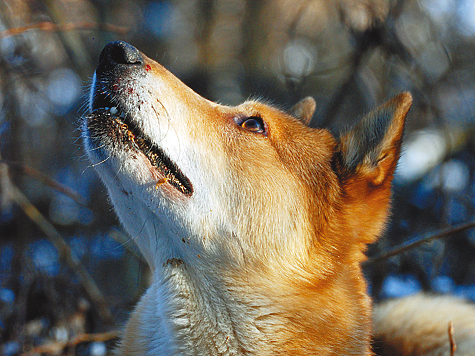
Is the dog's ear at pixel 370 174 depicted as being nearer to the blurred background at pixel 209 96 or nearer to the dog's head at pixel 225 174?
the dog's head at pixel 225 174

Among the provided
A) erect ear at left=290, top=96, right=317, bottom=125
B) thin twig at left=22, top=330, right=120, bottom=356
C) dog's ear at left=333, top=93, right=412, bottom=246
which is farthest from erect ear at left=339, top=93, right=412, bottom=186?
thin twig at left=22, top=330, right=120, bottom=356

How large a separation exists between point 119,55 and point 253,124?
0.85 metres

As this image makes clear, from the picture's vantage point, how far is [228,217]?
7.82 ft

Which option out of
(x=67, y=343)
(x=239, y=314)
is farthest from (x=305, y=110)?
(x=67, y=343)

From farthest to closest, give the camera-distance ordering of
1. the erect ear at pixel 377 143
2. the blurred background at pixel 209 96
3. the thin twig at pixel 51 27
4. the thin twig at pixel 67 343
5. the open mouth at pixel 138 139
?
1. the blurred background at pixel 209 96
2. the thin twig at pixel 67 343
3. the thin twig at pixel 51 27
4. the erect ear at pixel 377 143
5. the open mouth at pixel 138 139

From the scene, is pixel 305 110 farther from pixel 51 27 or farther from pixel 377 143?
pixel 51 27

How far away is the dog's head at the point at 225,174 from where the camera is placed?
7.44 feet

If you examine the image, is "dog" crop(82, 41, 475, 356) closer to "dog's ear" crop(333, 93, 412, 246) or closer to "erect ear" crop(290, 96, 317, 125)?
"dog's ear" crop(333, 93, 412, 246)

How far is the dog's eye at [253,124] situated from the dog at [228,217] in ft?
0.06

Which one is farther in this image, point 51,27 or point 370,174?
point 51,27

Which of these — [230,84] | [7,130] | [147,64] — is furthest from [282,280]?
[230,84]

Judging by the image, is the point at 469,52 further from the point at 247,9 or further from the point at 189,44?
the point at 189,44

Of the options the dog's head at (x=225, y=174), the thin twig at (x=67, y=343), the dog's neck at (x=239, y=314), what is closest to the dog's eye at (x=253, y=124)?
the dog's head at (x=225, y=174)

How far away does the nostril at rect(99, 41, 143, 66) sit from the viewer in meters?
2.35
